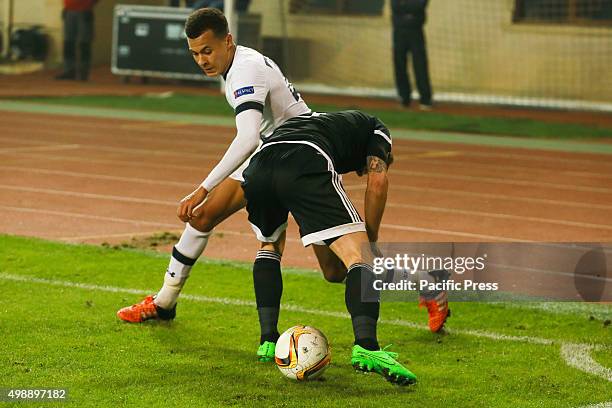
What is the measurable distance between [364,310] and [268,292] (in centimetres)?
74

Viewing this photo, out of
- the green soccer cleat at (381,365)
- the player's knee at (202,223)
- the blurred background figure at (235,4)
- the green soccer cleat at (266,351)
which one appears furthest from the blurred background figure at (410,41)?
the green soccer cleat at (381,365)

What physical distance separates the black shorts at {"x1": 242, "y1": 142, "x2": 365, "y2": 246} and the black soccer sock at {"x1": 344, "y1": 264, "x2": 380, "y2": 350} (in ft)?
0.62

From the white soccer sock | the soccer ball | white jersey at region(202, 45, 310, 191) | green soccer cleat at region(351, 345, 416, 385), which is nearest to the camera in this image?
green soccer cleat at region(351, 345, 416, 385)

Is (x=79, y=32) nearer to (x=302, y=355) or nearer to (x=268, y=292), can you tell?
(x=268, y=292)

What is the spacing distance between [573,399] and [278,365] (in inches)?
50.4

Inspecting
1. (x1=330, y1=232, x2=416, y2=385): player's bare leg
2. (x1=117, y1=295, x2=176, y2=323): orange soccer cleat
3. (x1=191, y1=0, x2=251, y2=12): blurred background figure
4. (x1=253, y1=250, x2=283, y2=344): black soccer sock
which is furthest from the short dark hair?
(x1=191, y1=0, x2=251, y2=12): blurred background figure

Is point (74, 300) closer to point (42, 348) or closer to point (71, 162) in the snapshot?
point (42, 348)

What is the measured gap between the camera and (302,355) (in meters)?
5.95

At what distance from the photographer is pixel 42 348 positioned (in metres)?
6.50

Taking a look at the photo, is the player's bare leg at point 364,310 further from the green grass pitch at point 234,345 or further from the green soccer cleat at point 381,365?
the green grass pitch at point 234,345

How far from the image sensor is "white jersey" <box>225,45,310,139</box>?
6453 mm

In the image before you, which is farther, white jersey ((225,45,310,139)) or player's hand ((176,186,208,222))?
white jersey ((225,45,310,139))

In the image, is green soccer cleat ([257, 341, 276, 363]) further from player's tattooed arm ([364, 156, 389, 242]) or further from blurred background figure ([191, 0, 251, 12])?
blurred background figure ([191, 0, 251, 12])

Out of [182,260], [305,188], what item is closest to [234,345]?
[182,260]
